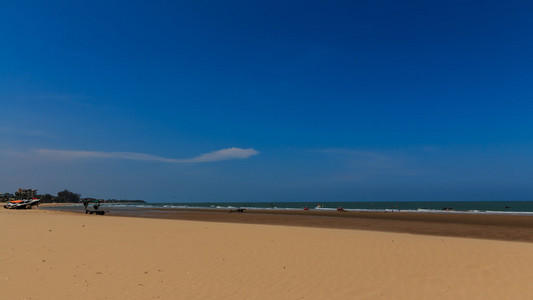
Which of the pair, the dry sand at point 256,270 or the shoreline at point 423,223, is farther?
the shoreline at point 423,223

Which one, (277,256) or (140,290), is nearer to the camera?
(140,290)

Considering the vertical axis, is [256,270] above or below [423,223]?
above

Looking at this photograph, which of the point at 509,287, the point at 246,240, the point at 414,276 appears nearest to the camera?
the point at 509,287

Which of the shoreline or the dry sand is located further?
the shoreline

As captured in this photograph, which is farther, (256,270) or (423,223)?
(423,223)

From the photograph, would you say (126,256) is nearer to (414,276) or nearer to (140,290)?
(140,290)

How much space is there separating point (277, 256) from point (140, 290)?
5883mm

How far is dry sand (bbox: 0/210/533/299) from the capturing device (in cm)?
768

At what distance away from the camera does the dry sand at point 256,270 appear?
7684 mm

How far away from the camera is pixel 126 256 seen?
459 inches

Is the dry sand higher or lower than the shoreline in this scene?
higher

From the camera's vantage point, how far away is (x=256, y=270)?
995 cm

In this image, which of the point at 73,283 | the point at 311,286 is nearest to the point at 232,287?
the point at 311,286

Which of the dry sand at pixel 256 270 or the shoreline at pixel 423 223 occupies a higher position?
the dry sand at pixel 256 270
